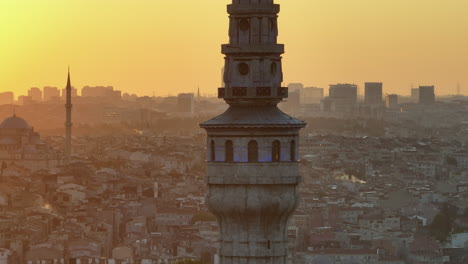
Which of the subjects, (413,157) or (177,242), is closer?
(177,242)

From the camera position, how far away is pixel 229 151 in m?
25.8

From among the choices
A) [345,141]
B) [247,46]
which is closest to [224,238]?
[247,46]

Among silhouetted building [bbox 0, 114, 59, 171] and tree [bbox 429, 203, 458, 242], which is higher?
silhouetted building [bbox 0, 114, 59, 171]

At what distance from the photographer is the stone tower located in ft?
83.9

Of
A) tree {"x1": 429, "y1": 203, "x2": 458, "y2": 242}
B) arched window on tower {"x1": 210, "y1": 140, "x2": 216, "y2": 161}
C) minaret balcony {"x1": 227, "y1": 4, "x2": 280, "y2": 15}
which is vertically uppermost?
minaret balcony {"x1": 227, "y1": 4, "x2": 280, "y2": 15}

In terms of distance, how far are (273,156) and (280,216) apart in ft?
2.17

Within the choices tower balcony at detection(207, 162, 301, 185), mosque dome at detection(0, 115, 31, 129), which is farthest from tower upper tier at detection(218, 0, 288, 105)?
mosque dome at detection(0, 115, 31, 129)

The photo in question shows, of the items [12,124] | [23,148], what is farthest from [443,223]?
[12,124]

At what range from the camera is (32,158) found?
15475cm

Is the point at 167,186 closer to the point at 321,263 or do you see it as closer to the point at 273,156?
the point at 321,263

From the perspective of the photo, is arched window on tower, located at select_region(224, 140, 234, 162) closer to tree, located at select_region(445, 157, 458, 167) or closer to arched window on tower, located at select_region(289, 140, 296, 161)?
arched window on tower, located at select_region(289, 140, 296, 161)

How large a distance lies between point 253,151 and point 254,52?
39.3 inches

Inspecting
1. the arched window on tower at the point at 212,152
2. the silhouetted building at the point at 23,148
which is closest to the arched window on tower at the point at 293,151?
the arched window on tower at the point at 212,152

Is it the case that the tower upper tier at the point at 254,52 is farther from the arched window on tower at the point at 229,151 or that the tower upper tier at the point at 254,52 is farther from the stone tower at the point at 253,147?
the arched window on tower at the point at 229,151
